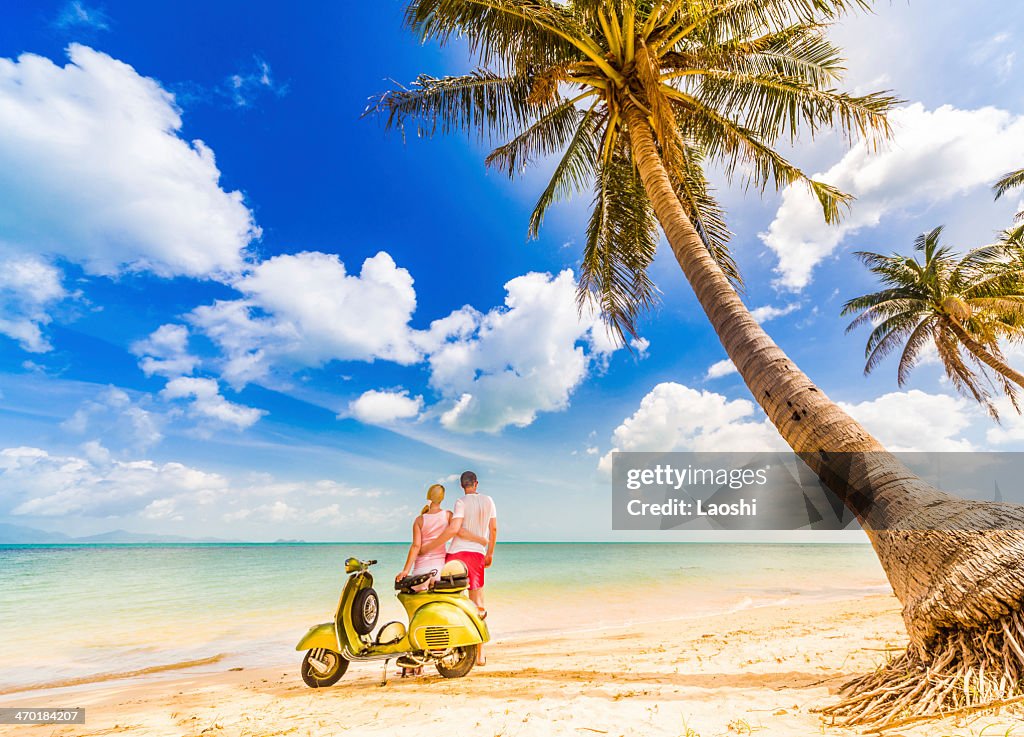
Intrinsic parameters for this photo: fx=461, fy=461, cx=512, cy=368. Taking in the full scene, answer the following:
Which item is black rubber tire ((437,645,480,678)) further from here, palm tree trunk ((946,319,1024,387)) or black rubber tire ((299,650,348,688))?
palm tree trunk ((946,319,1024,387))

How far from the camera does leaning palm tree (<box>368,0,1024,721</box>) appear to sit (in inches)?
104

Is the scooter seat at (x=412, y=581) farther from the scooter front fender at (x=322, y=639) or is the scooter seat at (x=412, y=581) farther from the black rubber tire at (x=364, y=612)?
the scooter front fender at (x=322, y=639)

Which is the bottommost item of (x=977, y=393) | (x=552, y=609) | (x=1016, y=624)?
(x=552, y=609)

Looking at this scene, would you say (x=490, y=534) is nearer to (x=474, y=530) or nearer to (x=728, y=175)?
(x=474, y=530)

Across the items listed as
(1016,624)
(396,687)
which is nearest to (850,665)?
(1016,624)

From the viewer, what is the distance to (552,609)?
11930mm

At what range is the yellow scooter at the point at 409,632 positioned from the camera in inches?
164

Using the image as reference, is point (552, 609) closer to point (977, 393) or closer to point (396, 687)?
point (396, 687)

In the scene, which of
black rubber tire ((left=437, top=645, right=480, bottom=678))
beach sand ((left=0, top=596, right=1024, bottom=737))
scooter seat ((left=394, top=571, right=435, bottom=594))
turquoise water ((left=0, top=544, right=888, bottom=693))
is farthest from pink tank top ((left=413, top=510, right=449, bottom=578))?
turquoise water ((left=0, top=544, right=888, bottom=693))

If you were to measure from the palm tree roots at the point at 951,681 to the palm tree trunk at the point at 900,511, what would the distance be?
58 millimetres

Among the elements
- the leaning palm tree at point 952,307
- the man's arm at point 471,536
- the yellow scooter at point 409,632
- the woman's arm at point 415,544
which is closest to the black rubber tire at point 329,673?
the yellow scooter at point 409,632

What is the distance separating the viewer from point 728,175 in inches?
349

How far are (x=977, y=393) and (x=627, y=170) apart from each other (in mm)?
24064

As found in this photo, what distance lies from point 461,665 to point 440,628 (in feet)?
1.71
